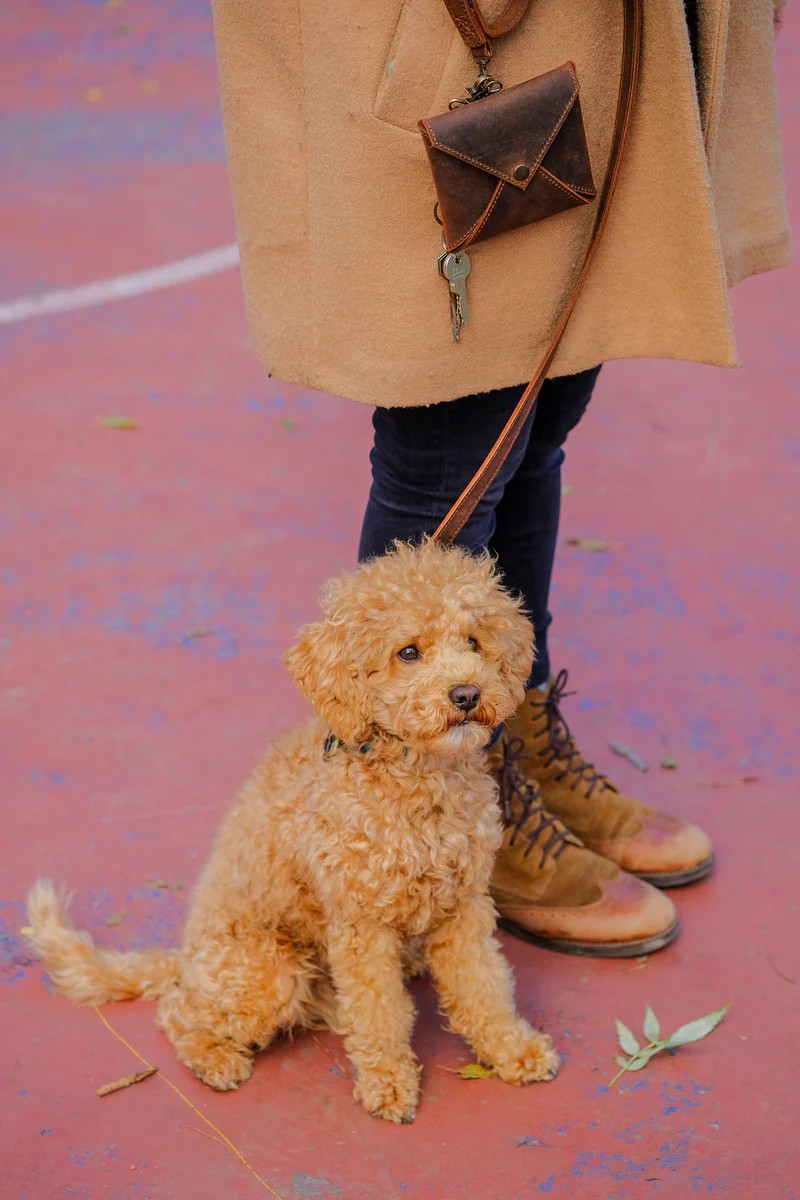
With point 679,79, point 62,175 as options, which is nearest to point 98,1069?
point 679,79

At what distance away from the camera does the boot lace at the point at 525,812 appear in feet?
9.11

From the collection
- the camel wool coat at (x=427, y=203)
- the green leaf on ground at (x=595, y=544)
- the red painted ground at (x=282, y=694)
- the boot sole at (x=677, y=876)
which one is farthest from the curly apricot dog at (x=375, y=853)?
the green leaf on ground at (x=595, y=544)

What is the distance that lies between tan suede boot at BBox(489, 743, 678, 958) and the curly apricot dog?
0.30 metres

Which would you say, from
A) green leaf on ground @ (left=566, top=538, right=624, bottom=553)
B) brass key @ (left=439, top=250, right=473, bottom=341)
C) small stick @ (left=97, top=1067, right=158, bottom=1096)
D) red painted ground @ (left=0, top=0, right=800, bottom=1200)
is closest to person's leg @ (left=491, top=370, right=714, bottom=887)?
red painted ground @ (left=0, top=0, right=800, bottom=1200)

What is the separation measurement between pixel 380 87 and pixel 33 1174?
1849mm

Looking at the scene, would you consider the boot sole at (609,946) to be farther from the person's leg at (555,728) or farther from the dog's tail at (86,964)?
the dog's tail at (86,964)

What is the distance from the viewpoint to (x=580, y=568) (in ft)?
13.5

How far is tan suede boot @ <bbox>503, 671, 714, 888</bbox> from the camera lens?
2.93 metres

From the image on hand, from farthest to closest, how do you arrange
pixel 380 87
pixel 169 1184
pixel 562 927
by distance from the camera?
pixel 562 927 < pixel 169 1184 < pixel 380 87

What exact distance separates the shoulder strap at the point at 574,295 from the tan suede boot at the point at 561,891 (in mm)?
613

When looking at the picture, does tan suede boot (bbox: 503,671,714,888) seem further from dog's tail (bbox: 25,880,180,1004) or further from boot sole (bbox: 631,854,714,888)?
dog's tail (bbox: 25,880,180,1004)

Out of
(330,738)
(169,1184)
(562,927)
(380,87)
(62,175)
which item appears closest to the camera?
(380,87)

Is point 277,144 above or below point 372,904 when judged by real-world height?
above

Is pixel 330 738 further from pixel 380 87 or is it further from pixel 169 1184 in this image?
pixel 380 87
